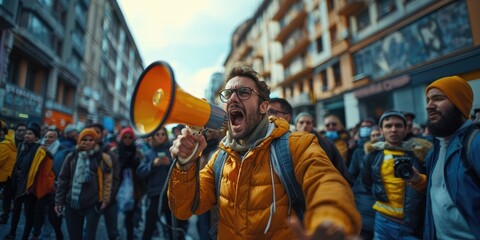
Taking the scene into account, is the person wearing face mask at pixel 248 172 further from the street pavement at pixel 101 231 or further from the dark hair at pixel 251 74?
the street pavement at pixel 101 231

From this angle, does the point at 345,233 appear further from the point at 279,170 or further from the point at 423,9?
the point at 423,9

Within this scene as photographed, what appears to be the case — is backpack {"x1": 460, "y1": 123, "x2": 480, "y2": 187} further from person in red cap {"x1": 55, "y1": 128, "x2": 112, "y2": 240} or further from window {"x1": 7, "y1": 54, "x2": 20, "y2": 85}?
window {"x1": 7, "y1": 54, "x2": 20, "y2": 85}

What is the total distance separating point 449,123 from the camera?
1758 mm

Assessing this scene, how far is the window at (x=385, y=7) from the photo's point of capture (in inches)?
503

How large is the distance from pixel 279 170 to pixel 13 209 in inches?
113

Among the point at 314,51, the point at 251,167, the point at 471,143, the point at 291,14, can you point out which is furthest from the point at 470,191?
the point at 291,14

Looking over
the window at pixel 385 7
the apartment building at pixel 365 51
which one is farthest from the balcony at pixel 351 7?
the window at pixel 385 7

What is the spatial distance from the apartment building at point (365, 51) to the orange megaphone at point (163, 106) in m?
2.10

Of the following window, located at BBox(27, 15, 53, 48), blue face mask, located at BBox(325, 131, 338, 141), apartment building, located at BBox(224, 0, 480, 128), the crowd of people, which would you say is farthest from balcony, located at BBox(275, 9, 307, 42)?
the crowd of people

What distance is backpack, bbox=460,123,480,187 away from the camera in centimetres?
146

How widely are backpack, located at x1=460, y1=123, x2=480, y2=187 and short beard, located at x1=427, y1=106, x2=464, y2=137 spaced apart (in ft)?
0.33

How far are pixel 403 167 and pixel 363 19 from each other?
54.1 feet

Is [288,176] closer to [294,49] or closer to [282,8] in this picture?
[294,49]

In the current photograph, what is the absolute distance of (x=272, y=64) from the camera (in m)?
27.7
